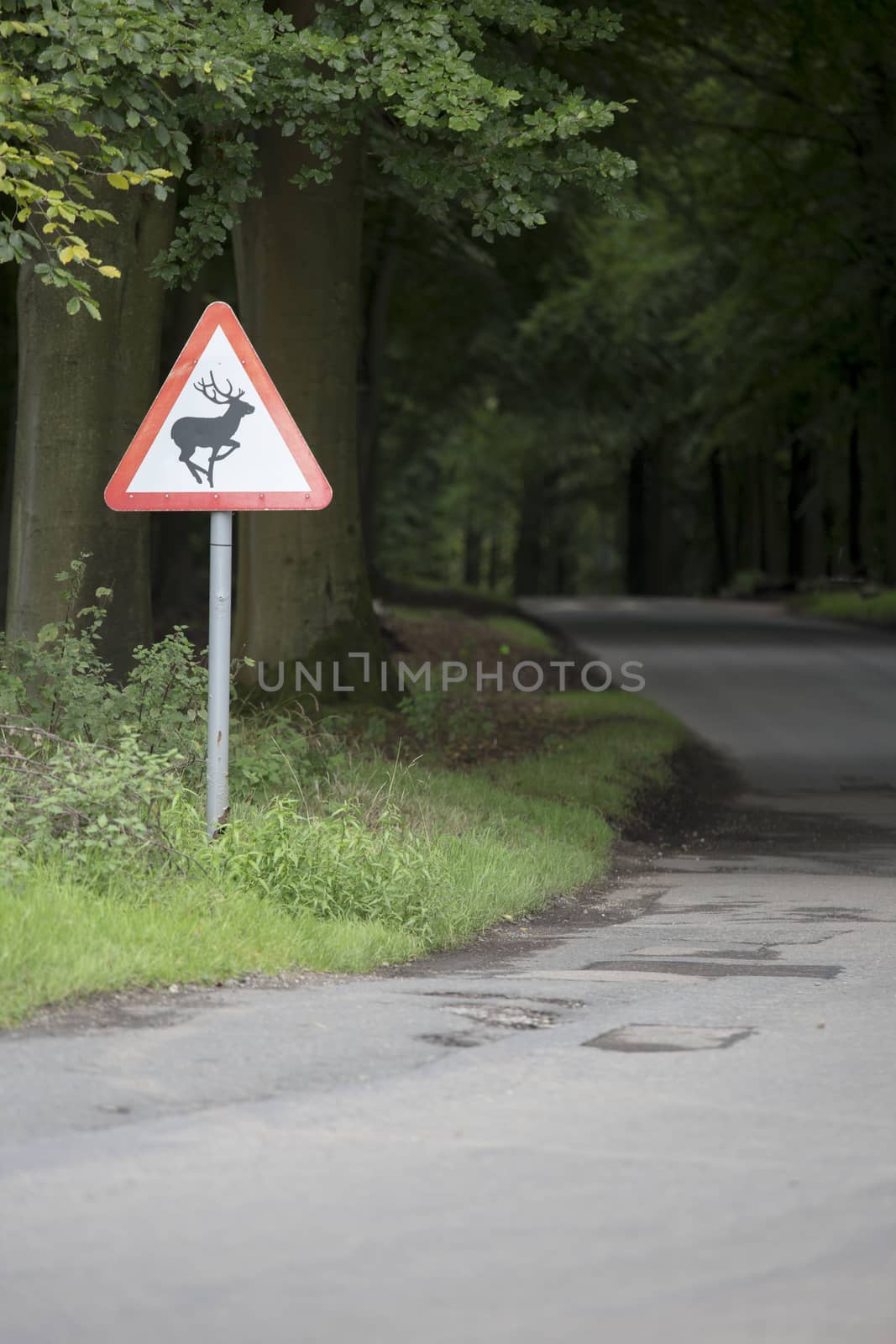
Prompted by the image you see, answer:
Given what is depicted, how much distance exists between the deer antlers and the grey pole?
1.84 feet

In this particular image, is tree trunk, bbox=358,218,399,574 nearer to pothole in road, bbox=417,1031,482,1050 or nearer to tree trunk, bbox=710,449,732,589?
pothole in road, bbox=417,1031,482,1050

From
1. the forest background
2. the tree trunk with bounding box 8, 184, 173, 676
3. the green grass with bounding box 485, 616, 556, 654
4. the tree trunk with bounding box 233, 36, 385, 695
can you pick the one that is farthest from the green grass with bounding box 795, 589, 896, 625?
the tree trunk with bounding box 8, 184, 173, 676

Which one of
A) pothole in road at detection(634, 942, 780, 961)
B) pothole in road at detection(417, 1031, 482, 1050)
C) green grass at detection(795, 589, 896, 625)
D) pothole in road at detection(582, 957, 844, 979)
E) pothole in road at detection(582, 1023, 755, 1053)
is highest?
green grass at detection(795, 589, 896, 625)

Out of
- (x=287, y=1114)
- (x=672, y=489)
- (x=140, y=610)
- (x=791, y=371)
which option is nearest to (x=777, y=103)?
(x=791, y=371)

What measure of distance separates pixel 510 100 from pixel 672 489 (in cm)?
5864

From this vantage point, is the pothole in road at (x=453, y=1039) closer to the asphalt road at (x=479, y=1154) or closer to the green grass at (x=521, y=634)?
the asphalt road at (x=479, y=1154)

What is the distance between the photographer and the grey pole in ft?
30.5

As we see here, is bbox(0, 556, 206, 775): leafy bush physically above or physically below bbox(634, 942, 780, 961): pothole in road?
above

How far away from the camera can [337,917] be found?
9008 mm

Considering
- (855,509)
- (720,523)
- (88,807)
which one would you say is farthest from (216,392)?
(720,523)

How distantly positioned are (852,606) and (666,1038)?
36.5 metres

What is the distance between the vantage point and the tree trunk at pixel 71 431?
13.1 metres

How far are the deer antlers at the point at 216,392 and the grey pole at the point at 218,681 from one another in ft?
1.84

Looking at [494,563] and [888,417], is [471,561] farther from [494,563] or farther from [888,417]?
[888,417]
